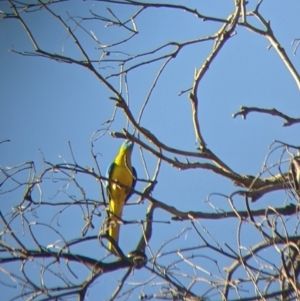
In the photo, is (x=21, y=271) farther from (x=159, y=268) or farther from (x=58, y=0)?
(x=58, y=0)

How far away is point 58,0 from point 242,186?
87cm

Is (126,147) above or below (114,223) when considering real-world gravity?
above

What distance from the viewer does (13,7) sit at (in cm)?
223

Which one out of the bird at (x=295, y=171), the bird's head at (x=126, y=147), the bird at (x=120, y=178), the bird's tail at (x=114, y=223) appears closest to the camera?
the bird at (x=295, y=171)

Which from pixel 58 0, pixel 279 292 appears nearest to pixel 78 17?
pixel 58 0

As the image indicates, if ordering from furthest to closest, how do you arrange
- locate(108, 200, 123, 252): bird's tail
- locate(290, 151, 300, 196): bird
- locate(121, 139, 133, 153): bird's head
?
locate(121, 139, 133, 153): bird's head
locate(108, 200, 123, 252): bird's tail
locate(290, 151, 300, 196): bird

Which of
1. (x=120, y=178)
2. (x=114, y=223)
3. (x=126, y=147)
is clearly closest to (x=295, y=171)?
(x=114, y=223)

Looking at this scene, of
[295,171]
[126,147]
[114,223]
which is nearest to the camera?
[295,171]

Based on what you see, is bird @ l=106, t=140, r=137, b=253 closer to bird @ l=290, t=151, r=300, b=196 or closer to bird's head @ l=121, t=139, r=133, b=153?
bird's head @ l=121, t=139, r=133, b=153

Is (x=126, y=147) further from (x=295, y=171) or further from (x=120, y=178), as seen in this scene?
(x=295, y=171)

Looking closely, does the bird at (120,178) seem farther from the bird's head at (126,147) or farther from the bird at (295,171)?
the bird at (295,171)

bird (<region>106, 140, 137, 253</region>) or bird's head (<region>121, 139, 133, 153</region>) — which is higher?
bird's head (<region>121, 139, 133, 153</region>)

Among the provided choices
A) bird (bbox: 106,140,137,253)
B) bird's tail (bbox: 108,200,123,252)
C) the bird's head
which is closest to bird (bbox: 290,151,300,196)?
bird's tail (bbox: 108,200,123,252)

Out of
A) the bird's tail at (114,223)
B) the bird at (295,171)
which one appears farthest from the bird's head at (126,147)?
the bird at (295,171)
